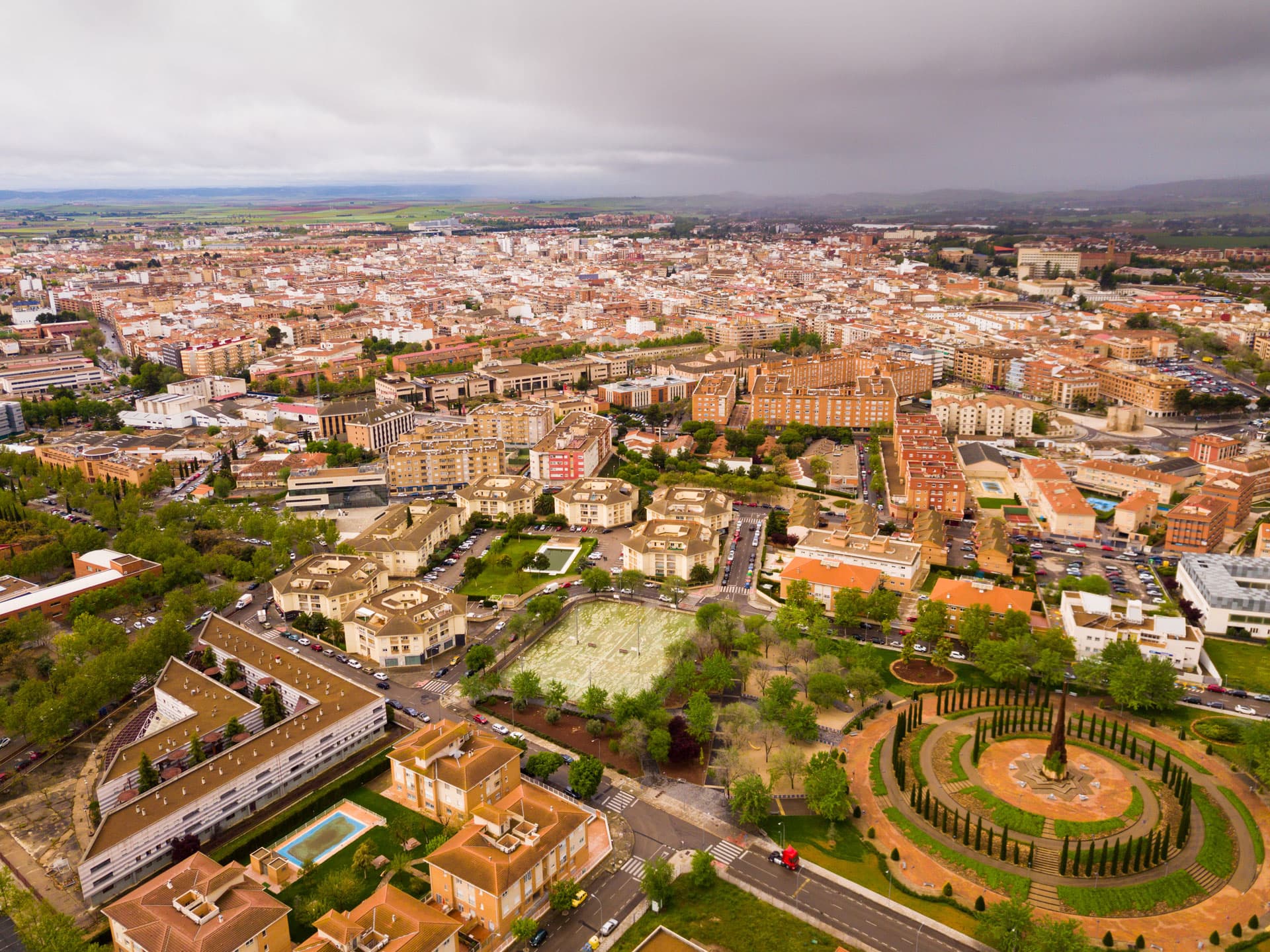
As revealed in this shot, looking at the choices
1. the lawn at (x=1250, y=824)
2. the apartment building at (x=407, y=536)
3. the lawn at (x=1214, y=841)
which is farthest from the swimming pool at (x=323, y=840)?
the lawn at (x=1250, y=824)

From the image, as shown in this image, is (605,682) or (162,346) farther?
(162,346)

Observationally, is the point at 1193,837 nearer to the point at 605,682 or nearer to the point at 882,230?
the point at 605,682

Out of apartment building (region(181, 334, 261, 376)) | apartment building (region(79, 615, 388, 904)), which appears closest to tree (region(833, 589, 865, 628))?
apartment building (region(79, 615, 388, 904))

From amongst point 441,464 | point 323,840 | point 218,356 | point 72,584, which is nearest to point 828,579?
point 323,840

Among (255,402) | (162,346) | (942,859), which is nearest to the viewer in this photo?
(942,859)

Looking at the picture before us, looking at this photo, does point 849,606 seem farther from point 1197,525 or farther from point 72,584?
point 72,584

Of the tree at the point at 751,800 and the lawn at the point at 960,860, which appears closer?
the lawn at the point at 960,860

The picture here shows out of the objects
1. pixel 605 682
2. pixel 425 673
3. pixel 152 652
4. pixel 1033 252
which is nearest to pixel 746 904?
pixel 605 682

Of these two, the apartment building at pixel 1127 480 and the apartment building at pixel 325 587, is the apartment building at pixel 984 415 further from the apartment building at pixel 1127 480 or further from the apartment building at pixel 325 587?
the apartment building at pixel 325 587
